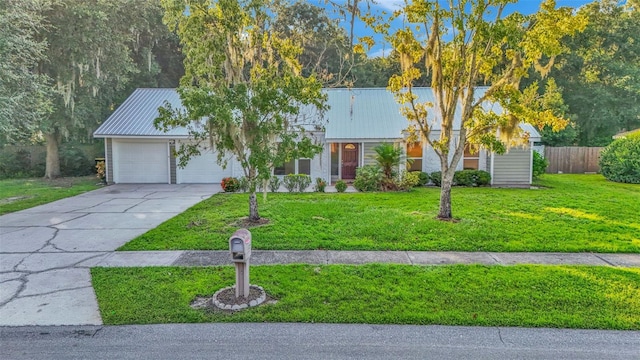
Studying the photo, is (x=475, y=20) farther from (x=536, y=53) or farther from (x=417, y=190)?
(x=417, y=190)

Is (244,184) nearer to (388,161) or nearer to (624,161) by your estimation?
(388,161)

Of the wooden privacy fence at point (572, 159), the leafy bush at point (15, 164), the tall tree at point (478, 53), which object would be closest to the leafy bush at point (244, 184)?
the tall tree at point (478, 53)

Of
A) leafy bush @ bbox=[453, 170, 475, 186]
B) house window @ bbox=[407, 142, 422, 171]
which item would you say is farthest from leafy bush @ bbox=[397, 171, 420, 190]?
leafy bush @ bbox=[453, 170, 475, 186]

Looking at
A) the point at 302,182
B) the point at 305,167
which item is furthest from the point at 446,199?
the point at 305,167

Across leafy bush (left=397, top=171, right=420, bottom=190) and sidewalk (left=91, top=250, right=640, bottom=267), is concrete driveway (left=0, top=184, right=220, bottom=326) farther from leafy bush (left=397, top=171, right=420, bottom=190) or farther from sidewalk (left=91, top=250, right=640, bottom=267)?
leafy bush (left=397, top=171, right=420, bottom=190)

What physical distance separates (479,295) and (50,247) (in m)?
7.23

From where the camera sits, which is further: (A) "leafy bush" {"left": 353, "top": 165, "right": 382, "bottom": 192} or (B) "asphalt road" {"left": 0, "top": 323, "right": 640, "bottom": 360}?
(A) "leafy bush" {"left": 353, "top": 165, "right": 382, "bottom": 192}

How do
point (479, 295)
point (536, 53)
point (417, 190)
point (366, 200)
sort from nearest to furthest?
point (479, 295), point (536, 53), point (366, 200), point (417, 190)

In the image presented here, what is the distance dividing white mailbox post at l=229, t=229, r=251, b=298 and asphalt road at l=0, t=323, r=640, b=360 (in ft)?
2.04

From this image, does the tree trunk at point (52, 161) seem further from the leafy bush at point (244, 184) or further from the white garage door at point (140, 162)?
the leafy bush at point (244, 184)

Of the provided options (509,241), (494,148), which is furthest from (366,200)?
(509,241)

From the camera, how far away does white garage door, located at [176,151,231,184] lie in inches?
666

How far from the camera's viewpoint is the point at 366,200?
38.5ft

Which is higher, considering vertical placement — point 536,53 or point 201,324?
point 536,53
